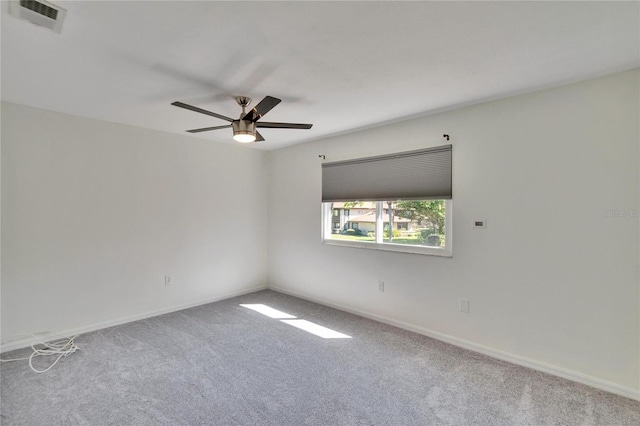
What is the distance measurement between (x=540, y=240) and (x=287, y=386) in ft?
8.07

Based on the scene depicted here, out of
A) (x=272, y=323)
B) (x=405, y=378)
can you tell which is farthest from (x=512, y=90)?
(x=272, y=323)

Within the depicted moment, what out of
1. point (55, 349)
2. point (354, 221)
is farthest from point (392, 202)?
point (55, 349)

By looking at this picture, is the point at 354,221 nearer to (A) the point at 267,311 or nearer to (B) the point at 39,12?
(A) the point at 267,311

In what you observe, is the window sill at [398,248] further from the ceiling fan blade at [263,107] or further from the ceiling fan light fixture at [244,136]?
the ceiling fan blade at [263,107]

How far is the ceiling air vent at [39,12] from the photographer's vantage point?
4.86ft

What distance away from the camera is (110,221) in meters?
3.52

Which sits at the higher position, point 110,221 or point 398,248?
point 110,221

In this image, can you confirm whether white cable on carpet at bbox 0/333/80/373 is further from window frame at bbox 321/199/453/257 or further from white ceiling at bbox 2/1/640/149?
window frame at bbox 321/199/453/257

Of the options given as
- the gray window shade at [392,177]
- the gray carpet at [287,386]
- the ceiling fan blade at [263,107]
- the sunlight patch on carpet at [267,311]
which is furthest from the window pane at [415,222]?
the ceiling fan blade at [263,107]

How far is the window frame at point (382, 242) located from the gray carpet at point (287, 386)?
944 mm

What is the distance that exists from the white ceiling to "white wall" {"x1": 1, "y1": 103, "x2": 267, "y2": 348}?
0.53 metres

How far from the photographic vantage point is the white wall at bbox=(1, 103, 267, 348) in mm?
2965

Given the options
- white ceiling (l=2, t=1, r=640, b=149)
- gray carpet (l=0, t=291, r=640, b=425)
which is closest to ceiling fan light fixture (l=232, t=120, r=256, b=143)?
white ceiling (l=2, t=1, r=640, b=149)

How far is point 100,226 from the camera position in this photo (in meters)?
3.45
